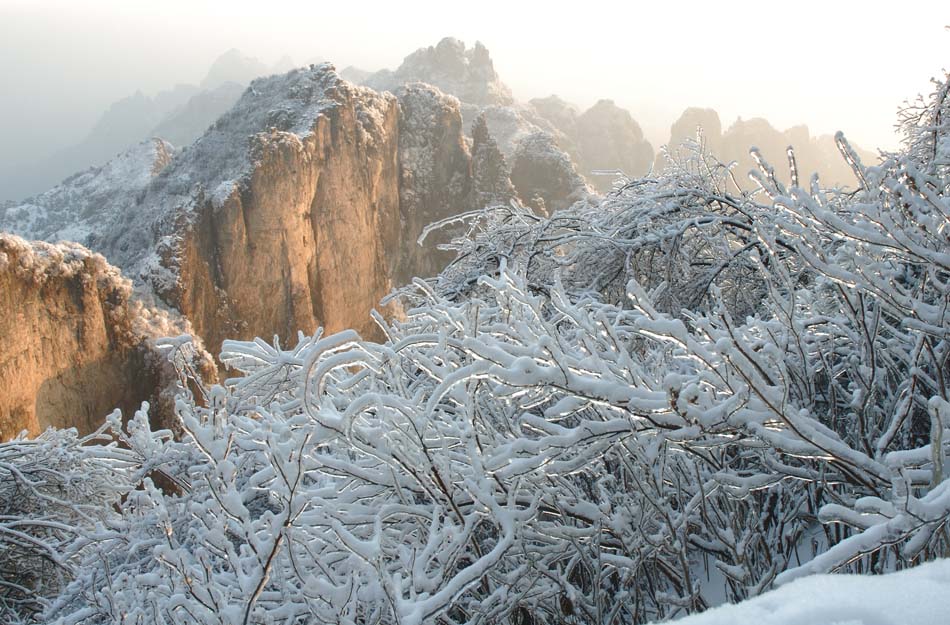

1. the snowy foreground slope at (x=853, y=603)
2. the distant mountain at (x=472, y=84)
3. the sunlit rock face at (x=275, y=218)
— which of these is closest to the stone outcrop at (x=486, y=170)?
the sunlit rock face at (x=275, y=218)

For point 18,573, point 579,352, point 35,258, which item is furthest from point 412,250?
point 579,352

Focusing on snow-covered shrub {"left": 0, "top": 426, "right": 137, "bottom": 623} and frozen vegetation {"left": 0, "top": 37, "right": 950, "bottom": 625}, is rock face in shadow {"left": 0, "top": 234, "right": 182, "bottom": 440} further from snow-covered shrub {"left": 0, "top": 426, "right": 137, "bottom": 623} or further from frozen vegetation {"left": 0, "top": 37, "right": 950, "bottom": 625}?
frozen vegetation {"left": 0, "top": 37, "right": 950, "bottom": 625}

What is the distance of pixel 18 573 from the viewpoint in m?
3.66

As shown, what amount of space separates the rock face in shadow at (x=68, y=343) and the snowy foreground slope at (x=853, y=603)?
46.9 ft

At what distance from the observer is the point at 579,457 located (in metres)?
1.31

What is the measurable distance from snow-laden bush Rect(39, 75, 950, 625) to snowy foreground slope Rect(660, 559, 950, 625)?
0.16 m

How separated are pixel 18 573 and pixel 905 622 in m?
4.67

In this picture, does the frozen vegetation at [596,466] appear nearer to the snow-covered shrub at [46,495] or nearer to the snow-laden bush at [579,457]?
the snow-laden bush at [579,457]

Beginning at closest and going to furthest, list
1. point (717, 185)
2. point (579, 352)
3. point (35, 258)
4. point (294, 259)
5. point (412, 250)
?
point (579, 352) < point (717, 185) < point (35, 258) < point (294, 259) < point (412, 250)

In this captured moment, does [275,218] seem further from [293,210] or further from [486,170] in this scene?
[486,170]

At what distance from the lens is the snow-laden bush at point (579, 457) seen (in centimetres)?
117

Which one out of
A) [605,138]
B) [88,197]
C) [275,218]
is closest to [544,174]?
[275,218]

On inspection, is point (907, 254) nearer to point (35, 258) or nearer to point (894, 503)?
point (894, 503)

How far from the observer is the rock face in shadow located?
12281 mm
